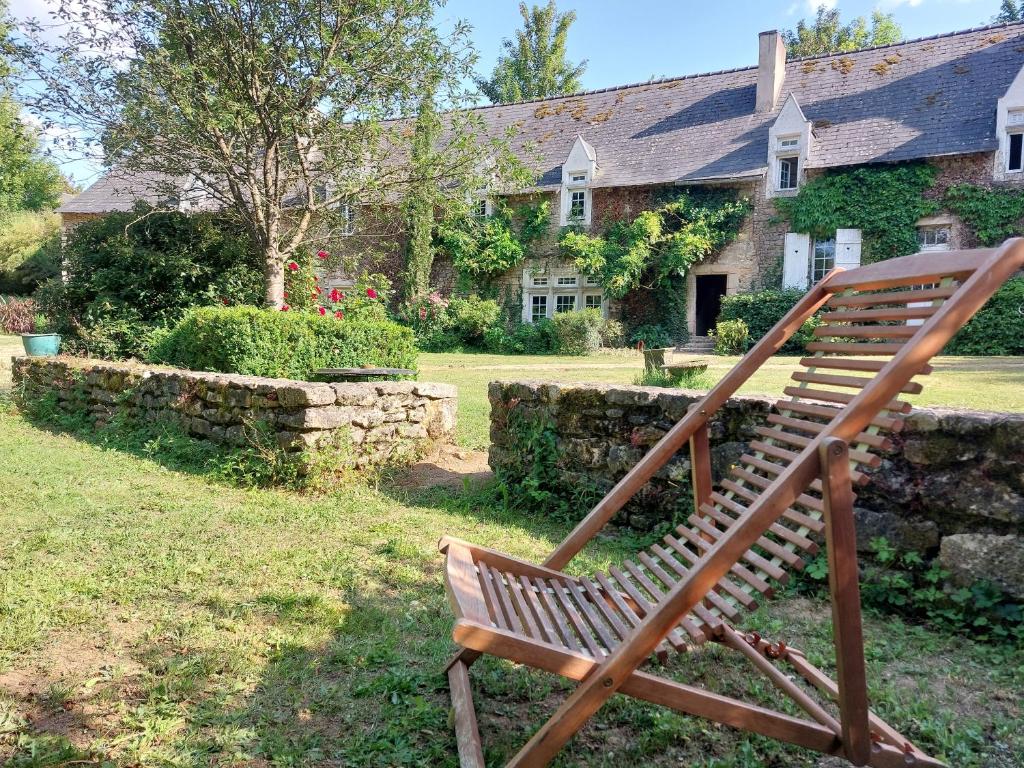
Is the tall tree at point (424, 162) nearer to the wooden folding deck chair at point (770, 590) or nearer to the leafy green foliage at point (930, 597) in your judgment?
the leafy green foliage at point (930, 597)

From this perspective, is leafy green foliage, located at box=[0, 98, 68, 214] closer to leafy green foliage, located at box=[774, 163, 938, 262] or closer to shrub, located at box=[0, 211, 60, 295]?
shrub, located at box=[0, 211, 60, 295]

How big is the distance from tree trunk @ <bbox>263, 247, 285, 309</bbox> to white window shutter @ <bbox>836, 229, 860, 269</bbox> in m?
13.2

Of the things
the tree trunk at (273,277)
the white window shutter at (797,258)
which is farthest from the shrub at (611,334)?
the tree trunk at (273,277)

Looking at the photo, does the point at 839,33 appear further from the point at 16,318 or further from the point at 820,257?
the point at 16,318

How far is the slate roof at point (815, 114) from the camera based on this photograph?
53.6 feet

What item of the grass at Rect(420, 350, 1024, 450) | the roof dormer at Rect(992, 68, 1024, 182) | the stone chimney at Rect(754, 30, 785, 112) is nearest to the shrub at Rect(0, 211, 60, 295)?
the grass at Rect(420, 350, 1024, 450)

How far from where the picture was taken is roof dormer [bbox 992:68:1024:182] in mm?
15195

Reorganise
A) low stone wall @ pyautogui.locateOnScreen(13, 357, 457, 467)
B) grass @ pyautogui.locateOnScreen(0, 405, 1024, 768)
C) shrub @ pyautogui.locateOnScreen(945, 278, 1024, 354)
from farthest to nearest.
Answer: shrub @ pyautogui.locateOnScreen(945, 278, 1024, 354) < low stone wall @ pyautogui.locateOnScreen(13, 357, 457, 467) < grass @ pyautogui.locateOnScreen(0, 405, 1024, 768)

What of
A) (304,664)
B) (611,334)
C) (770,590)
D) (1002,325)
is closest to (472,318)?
(611,334)

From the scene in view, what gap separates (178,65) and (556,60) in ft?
94.1

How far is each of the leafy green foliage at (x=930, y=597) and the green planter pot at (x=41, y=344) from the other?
31.3ft

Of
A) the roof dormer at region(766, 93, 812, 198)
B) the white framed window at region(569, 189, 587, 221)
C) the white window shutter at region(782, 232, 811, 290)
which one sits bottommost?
the white window shutter at region(782, 232, 811, 290)

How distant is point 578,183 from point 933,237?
8.87 m

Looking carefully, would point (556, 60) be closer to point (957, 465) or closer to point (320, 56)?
point (320, 56)
